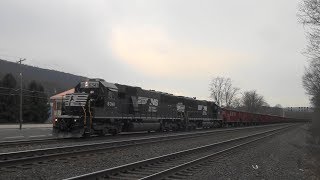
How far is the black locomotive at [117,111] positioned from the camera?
2362 cm

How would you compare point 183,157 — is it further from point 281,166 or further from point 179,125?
point 179,125

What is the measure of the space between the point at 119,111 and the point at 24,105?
44173mm

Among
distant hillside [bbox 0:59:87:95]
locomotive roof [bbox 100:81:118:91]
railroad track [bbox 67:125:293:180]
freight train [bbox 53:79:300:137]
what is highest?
distant hillside [bbox 0:59:87:95]

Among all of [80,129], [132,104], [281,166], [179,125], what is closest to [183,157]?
[281,166]

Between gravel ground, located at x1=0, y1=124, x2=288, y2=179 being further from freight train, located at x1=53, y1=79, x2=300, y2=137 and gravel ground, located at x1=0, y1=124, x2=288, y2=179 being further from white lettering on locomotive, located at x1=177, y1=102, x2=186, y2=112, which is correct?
white lettering on locomotive, located at x1=177, y1=102, x2=186, y2=112

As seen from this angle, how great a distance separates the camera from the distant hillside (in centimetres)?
8688

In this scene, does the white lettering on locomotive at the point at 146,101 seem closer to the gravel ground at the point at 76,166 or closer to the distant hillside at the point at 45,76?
the gravel ground at the point at 76,166

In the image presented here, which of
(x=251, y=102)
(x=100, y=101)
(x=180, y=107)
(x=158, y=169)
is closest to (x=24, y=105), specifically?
(x=180, y=107)

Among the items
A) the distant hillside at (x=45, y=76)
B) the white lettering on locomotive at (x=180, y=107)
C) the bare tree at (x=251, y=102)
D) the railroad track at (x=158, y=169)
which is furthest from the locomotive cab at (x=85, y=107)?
the bare tree at (x=251, y=102)

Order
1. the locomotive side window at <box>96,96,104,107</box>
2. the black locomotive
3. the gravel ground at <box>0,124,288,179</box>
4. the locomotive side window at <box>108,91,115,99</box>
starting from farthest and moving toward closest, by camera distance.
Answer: the locomotive side window at <box>108,91,115,99</box>, the locomotive side window at <box>96,96,104,107</box>, the black locomotive, the gravel ground at <box>0,124,288,179</box>

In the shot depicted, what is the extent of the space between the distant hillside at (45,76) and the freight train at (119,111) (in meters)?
53.6

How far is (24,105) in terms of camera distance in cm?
6712

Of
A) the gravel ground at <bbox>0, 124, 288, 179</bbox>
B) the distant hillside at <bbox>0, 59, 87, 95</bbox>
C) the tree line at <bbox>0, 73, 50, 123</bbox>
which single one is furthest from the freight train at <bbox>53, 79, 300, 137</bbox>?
the distant hillside at <bbox>0, 59, 87, 95</bbox>

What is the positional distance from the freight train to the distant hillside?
53.6 meters
